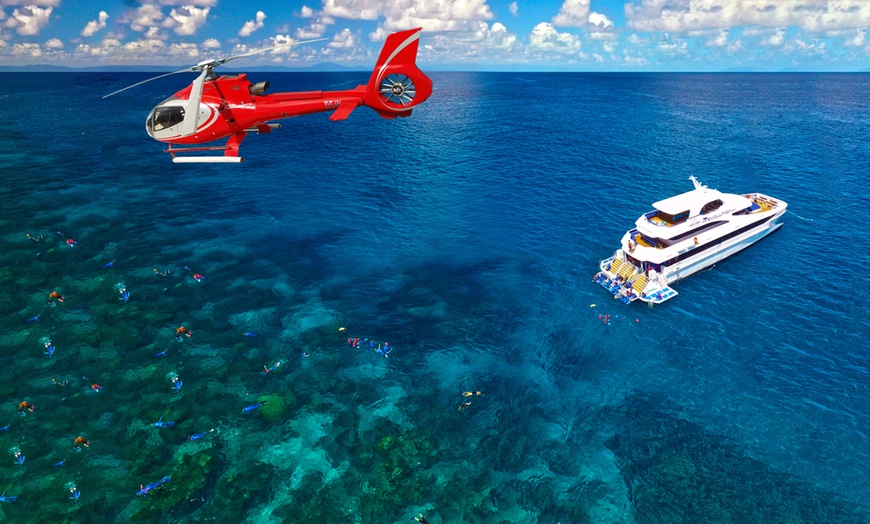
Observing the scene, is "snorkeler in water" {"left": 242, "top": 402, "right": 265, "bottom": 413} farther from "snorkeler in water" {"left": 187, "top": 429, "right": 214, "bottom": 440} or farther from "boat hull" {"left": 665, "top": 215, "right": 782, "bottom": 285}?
"boat hull" {"left": 665, "top": 215, "right": 782, "bottom": 285}

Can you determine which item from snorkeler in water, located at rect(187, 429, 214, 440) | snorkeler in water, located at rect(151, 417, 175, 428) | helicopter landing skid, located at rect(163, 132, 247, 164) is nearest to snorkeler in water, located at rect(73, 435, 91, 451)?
snorkeler in water, located at rect(151, 417, 175, 428)

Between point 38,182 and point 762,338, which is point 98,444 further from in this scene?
point 38,182

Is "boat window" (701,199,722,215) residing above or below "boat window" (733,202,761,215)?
above

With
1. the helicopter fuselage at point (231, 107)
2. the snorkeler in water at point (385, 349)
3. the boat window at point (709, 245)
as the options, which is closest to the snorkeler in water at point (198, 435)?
the snorkeler in water at point (385, 349)

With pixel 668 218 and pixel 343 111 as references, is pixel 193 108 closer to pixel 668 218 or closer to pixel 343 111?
pixel 343 111

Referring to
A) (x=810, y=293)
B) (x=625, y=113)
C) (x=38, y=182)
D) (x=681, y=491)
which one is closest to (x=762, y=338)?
(x=810, y=293)

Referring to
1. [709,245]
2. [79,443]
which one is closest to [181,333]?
[79,443]
